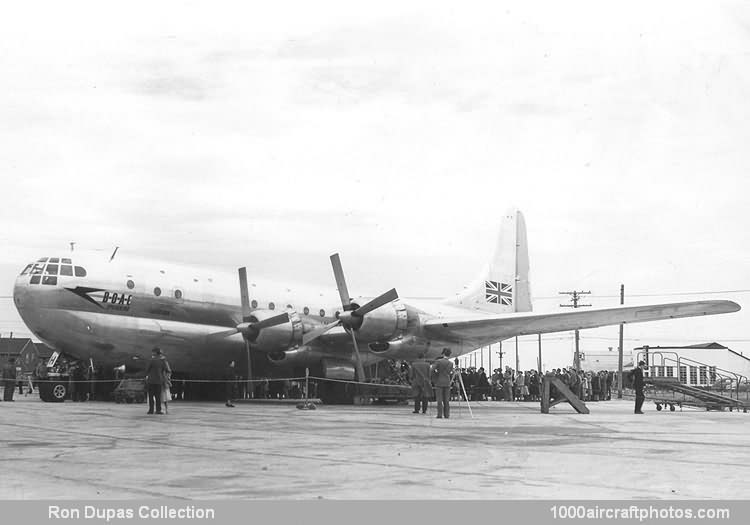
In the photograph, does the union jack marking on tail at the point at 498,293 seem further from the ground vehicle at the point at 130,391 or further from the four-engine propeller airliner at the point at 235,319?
the ground vehicle at the point at 130,391

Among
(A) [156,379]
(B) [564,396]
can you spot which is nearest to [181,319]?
(A) [156,379]

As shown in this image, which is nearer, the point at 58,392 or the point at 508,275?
the point at 58,392

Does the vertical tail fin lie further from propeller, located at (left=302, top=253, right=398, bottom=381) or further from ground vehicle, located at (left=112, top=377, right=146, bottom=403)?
Answer: ground vehicle, located at (left=112, top=377, right=146, bottom=403)

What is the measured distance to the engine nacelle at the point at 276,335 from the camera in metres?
27.0

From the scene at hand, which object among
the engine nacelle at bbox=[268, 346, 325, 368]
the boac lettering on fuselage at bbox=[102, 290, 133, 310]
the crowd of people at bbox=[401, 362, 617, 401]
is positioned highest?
the boac lettering on fuselage at bbox=[102, 290, 133, 310]

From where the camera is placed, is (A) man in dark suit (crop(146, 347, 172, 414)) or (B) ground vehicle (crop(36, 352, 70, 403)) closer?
(A) man in dark suit (crop(146, 347, 172, 414))

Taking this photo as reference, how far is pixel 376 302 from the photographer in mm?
27109

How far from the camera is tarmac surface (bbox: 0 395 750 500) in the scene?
7.67m

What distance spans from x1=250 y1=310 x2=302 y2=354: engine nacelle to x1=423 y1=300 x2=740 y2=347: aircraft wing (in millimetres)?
4337

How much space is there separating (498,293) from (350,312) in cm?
1064

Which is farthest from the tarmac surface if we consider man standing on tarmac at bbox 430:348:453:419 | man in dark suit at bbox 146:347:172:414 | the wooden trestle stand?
the wooden trestle stand

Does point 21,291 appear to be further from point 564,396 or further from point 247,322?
point 564,396
